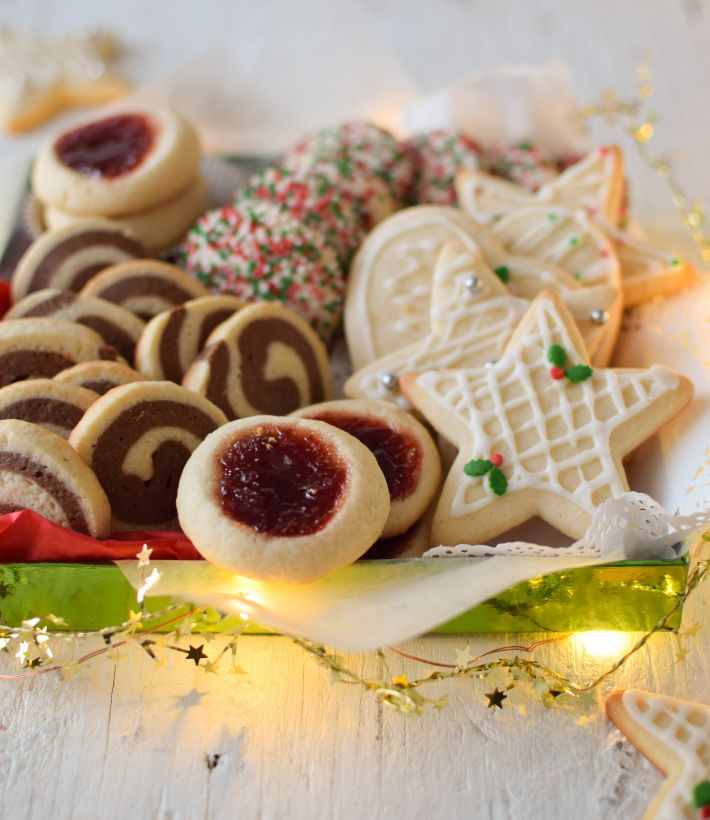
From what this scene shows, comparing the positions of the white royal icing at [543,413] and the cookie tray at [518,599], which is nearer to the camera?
the cookie tray at [518,599]

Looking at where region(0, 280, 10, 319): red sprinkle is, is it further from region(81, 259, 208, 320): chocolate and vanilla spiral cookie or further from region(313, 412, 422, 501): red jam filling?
region(313, 412, 422, 501): red jam filling

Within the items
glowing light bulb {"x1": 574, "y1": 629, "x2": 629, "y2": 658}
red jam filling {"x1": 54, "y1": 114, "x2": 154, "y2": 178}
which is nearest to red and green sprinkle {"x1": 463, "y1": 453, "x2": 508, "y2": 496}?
glowing light bulb {"x1": 574, "y1": 629, "x2": 629, "y2": 658}

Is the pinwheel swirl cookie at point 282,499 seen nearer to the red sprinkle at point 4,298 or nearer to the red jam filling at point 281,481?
the red jam filling at point 281,481

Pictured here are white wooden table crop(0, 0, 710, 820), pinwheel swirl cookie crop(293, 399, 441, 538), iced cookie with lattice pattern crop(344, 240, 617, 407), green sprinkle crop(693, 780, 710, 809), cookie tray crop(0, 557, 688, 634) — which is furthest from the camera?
iced cookie with lattice pattern crop(344, 240, 617, 407)

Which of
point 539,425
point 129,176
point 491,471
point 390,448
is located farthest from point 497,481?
point 129,176

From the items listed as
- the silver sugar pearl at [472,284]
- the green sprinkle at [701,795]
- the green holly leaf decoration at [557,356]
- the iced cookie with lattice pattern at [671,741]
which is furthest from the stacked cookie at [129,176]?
the green sprinkle at [701,795]

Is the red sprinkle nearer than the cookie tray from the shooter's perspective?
No

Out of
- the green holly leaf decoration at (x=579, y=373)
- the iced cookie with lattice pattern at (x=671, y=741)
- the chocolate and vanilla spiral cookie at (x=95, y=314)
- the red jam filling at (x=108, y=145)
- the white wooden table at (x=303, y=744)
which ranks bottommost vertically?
the white wooden table at (x=303, y=744)

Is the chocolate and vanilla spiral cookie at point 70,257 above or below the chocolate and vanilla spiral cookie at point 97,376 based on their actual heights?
above
